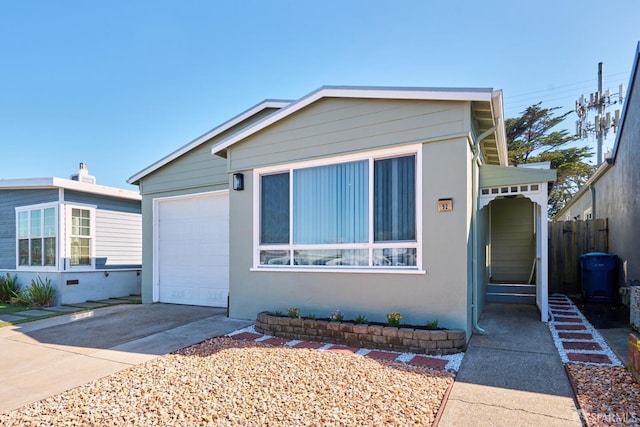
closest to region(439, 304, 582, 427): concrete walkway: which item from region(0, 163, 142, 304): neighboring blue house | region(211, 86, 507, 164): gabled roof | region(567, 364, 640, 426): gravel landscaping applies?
region(567, 364, 640, 426): gravel landscaping

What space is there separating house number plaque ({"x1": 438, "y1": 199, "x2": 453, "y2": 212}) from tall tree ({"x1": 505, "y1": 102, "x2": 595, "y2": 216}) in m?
20.2

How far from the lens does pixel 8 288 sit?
10477 millimetres

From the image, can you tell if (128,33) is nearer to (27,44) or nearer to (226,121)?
(27,44)

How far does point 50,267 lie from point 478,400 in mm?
10708

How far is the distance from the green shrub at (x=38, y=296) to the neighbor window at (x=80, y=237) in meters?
0.82

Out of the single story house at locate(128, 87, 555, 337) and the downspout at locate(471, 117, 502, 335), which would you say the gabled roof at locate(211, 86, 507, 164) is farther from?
the downspout at locate(471, 117, 502, 335)

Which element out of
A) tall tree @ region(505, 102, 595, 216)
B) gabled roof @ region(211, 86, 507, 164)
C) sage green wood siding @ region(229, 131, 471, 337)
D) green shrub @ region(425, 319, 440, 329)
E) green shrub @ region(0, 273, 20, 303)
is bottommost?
green shrub @ region(0, 273, 20, 303)

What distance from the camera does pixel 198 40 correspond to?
1010 cm

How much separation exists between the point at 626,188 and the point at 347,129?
6.07 m

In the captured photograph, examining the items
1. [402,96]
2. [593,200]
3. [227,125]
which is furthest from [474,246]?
[593,200]

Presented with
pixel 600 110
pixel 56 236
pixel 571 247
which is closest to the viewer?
pixel 571 247

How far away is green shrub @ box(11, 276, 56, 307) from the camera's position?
925cm

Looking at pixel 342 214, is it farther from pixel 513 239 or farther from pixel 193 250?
pixel 513 239

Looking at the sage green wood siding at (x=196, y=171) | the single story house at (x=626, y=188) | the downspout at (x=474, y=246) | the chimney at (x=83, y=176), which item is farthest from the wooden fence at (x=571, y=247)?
the chimney at (x=83, y=176)
